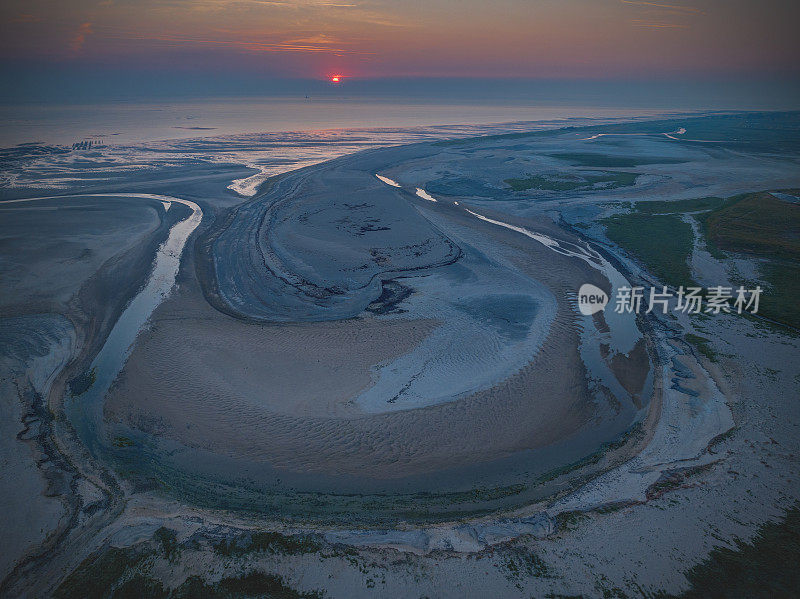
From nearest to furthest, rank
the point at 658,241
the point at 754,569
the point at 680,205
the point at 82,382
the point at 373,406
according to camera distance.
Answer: the point at 754,569
the point at 373,406
the point at 82,382
the point at 658,241
the point at 680,205

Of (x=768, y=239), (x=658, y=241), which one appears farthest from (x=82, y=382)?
(x=768, y=239)

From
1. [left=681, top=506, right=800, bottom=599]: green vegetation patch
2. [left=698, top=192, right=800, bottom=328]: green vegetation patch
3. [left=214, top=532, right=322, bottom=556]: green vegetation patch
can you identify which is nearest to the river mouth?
[left=214, top=532, right=322, bottom=556]: green vegetation patch

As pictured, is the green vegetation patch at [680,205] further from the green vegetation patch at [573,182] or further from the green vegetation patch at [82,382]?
the green vegetation patch at [82,382]

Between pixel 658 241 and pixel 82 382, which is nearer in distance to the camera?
pixel 82 382

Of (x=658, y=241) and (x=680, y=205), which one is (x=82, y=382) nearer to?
(x=658, y=241)

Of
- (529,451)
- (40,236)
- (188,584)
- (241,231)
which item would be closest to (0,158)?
(40,236)

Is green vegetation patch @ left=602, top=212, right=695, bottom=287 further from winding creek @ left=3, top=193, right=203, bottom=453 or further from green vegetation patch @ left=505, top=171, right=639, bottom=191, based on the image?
Answer: winding creek @ left=3, top=193, right=203, bottom=453

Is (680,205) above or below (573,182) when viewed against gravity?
below

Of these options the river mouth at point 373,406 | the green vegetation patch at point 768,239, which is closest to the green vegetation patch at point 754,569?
the river mouth at point 373,406
